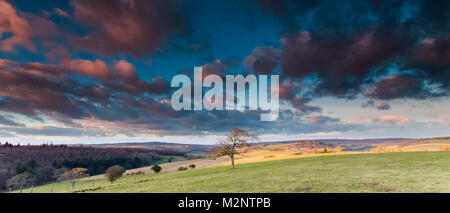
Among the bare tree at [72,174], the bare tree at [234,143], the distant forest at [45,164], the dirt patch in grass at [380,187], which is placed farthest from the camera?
the distant forest at [45,164]

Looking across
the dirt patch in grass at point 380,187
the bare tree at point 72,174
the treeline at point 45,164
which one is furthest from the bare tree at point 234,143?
the treeline at point 45,164

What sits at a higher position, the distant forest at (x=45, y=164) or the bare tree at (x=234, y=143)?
the bare tree at (x=234, y=143)

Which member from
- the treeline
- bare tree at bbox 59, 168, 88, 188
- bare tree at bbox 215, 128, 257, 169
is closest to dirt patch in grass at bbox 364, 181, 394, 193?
bare tree at bbox 215, 128, 257, 169

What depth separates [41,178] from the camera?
131m

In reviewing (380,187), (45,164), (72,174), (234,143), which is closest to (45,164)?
(45,164)

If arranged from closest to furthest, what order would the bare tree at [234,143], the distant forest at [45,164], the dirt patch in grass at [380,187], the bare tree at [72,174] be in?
the dirt patch in grass at [380,187]
the bare tree at [234,143]
the bare tree at [72,174]
the distant forest at [45,164]

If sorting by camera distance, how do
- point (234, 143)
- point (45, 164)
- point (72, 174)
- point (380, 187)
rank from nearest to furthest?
point (380, 187), point (234, 143), point (72, 174), point (45, 164)

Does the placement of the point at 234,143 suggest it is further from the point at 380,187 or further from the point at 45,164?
the point at 45,164

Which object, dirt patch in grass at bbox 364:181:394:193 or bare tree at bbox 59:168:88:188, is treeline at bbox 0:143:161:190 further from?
dirt patch in grass at bbox 364:181:394:193

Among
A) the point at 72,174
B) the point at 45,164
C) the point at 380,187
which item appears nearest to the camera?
the point at 380,187

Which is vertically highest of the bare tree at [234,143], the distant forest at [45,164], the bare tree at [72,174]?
the bare tree at [234,143]

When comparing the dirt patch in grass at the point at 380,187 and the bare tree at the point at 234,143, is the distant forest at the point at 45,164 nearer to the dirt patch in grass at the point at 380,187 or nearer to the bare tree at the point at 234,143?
the bare tree at the point at 234,143
